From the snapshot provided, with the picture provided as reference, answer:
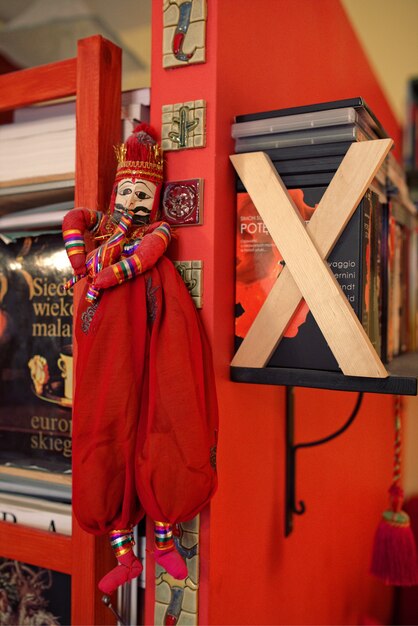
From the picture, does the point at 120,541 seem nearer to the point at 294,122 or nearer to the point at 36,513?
the point at 36,513

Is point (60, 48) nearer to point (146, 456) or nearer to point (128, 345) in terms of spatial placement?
point (128, 345)

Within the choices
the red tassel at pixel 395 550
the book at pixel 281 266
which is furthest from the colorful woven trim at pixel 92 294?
the red tassel at pixel 395 550

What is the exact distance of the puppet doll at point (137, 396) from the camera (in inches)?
30.7

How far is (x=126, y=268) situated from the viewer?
2.66 ft

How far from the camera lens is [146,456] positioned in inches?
30.9

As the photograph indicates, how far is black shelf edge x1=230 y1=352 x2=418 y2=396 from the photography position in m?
0.83

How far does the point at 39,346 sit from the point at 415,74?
6.72ft

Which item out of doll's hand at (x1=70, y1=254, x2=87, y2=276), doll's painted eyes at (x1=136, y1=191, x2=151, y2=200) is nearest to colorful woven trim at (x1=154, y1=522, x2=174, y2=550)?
doll's hand at (x1=70, y1=254, x2=87, y2=276)

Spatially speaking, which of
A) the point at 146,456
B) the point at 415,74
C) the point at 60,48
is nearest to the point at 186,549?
the point at 146,456

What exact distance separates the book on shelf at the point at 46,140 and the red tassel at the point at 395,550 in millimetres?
978

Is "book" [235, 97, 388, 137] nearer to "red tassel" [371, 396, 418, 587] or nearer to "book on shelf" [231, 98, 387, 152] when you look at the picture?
"book on shelf" [231, 98, 387, 152]

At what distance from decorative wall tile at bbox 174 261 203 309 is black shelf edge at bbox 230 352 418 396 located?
138mm

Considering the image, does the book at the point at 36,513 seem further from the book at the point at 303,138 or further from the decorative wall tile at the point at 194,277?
the book at the point at 303,138

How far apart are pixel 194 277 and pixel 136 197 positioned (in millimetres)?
154
